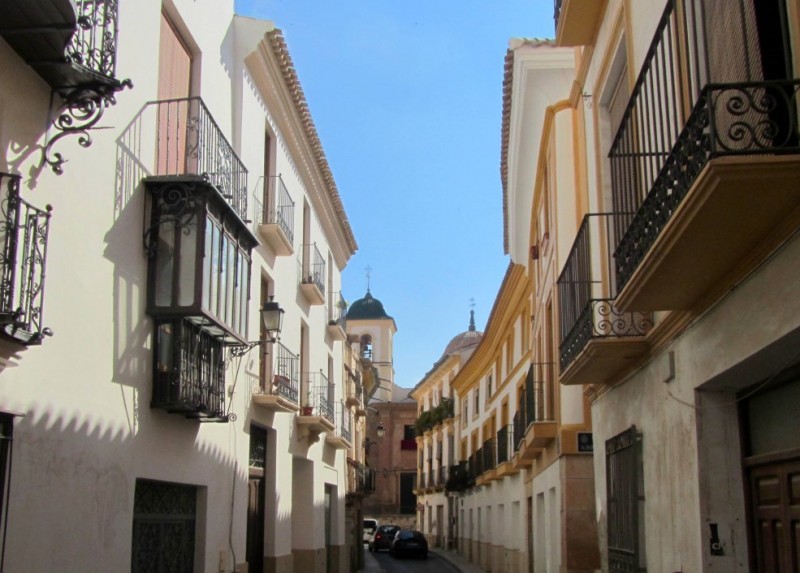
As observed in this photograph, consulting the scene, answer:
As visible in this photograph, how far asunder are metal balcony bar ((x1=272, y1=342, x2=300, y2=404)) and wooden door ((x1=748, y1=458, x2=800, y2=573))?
31.0 ft

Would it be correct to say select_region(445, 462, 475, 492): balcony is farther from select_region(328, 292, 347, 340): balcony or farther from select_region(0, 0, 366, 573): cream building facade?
select_region(0, 0, 366, 573): cream building facade

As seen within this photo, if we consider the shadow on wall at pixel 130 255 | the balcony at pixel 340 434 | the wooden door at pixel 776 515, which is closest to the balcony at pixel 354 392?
the balcony at pixel 340 434

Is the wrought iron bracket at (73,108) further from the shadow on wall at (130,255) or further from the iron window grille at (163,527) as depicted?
the iron window grille at (163,527)

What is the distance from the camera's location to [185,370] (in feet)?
31.9

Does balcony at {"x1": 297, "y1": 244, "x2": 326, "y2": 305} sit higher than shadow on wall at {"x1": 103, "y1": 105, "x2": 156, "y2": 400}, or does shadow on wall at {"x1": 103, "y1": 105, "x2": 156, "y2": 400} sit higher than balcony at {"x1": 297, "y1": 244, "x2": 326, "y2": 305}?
balcony at {"x1": 297, "y1": 244, "x2": 326, "y2": 305}

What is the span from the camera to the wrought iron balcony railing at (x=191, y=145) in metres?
9.78

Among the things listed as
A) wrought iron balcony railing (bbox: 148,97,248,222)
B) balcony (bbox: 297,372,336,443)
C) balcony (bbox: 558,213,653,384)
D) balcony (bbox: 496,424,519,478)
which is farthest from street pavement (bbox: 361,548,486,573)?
balcony (bbox: 558,213,653,384)

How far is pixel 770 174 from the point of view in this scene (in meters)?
4.27

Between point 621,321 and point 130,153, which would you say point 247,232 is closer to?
point 130,153

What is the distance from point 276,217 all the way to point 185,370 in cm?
549

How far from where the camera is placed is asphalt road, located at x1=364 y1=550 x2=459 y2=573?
106ft

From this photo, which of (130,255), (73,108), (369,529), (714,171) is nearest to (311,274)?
(130,255)

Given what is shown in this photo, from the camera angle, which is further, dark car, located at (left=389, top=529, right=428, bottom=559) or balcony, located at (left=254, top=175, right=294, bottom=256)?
dark car, located at (left=389, top=529, right=428, bottom=559)

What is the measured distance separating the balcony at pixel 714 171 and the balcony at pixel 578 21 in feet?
8.50
